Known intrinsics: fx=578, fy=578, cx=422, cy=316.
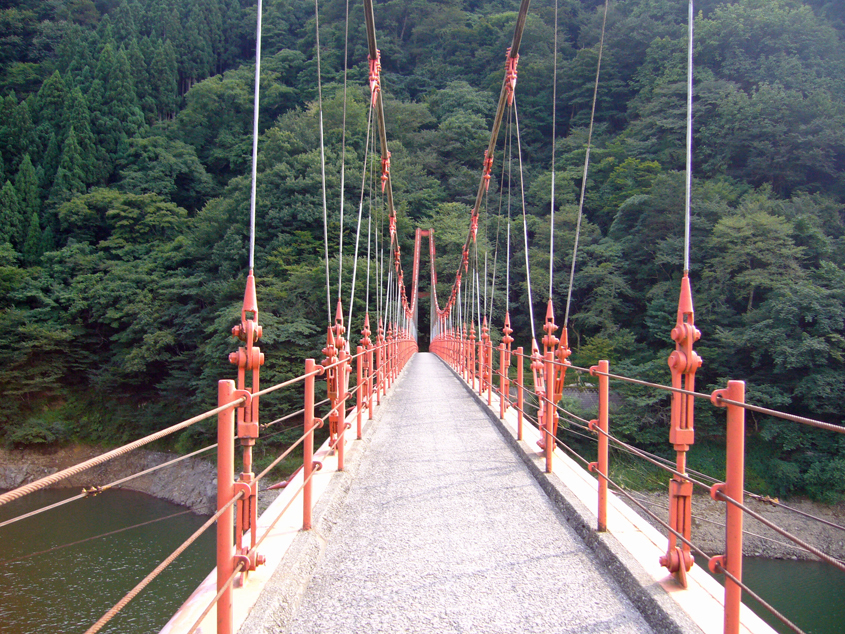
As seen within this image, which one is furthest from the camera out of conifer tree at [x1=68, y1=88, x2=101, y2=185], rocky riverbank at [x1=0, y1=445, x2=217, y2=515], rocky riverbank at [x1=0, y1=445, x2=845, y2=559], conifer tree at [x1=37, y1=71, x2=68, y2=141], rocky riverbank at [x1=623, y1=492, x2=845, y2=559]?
conifer tree at [x1=37, y1=71, x2=68, y2=141]

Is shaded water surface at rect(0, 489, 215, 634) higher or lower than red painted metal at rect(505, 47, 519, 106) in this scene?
lower

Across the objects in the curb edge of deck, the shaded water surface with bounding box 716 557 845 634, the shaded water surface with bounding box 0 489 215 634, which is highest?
the curb edge of deck

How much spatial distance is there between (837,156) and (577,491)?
2321 centimetres

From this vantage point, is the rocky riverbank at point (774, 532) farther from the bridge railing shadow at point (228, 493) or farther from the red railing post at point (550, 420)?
the bridge railing shadow at point (228, 493)

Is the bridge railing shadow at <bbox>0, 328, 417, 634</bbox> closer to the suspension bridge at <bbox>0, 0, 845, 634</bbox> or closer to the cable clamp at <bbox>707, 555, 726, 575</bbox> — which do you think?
the suspension bridge at <bbox>0, 0, 845, 634</bbox>

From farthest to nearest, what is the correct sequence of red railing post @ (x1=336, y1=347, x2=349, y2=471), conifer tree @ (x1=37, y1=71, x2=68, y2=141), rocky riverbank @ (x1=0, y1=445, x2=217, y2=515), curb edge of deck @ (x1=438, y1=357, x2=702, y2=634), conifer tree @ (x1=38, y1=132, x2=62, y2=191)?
conifer tree @ (x1=37, y1=71, x2=68, y2=141), conifer tree @ (x1=38, y1=132, x2=62, y2=191), rocky riverbank @ (x1=0, y1=445, x2=217, y2=515), red railing post @ (x1=336, y1=347, x2=349, y2=471), curb edge of deck @ (x1=438, y1=357, x2=702, y2=634)

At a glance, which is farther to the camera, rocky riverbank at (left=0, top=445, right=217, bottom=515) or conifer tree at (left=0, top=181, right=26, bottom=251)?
conifer tree at (left=0, top=181, right=26, bottom=251)

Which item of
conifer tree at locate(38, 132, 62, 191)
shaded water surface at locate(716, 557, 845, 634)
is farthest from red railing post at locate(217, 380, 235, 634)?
conifer tree at locate(38, 132, 62, 191)

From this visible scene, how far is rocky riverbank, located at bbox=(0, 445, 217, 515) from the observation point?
16656mm

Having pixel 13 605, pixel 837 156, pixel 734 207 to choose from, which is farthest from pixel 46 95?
pixel 837 156

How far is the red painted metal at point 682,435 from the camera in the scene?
5.94 ft

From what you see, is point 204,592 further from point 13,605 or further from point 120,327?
point 120,327

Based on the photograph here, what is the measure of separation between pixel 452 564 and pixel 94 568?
13.6m

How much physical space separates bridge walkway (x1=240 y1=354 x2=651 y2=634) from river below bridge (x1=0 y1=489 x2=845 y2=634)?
681cm
